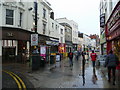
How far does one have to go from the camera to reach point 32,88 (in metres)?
6.60

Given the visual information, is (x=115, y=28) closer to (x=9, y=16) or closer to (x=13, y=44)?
(x=13, y=44)

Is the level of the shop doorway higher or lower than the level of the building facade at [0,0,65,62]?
lower

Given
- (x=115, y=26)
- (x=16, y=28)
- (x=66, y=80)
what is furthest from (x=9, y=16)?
(x=66, y=80)

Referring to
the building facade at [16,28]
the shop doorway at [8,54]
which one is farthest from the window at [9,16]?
the shop doorway at [8,54]

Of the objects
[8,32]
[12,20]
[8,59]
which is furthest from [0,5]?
[8,59]

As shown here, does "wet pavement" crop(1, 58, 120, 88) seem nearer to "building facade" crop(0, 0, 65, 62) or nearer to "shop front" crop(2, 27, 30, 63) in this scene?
"building facade" crop(0, 0, 65, 62)

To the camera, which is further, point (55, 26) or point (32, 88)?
point (55, 26)

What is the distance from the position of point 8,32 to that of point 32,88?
1290 centimetres

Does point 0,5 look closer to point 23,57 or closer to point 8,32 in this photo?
point 8,32

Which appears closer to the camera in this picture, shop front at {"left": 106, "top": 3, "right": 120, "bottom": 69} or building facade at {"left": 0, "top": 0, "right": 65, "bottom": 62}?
shop front at {"left": 106, "top": 3, "right": 120, "bottom": 69}

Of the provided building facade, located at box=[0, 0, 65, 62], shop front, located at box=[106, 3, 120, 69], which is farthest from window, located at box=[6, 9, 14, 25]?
shop front, located at box=[106, 3, 120, 69]

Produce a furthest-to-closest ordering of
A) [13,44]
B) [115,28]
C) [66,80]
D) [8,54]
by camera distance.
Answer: [13,44] < [8,54] < [115,28] < [66,80]

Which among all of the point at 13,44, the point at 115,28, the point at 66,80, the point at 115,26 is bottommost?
the point at 66,80

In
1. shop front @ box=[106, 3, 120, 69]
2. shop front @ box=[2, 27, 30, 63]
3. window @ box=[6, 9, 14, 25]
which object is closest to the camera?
shop front @ box=[106, 3, 120, 69]
